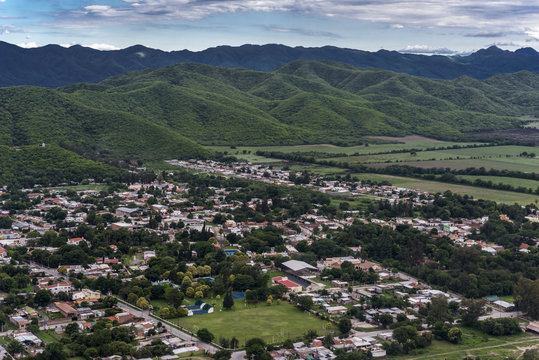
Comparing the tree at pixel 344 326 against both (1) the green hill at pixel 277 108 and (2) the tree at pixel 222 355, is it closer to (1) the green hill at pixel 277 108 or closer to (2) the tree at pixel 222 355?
(2) the tree at pixel 222 355

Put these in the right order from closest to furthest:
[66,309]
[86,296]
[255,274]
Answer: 1. [66,309]
2. [86,296]
3. [255,274]

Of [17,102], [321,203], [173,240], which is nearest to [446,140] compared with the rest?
[321,203]

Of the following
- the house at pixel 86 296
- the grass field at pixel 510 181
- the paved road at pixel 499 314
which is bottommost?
the paved road at pixel 499 314

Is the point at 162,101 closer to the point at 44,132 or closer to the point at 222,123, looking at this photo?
the point at 222,123

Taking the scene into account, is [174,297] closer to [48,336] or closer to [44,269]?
[48,336]

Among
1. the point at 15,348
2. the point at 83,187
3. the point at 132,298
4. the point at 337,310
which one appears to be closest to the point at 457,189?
the point at 83,187

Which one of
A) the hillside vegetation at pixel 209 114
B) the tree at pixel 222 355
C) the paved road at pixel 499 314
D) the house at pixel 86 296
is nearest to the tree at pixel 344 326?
the tree at pixel 222 355
